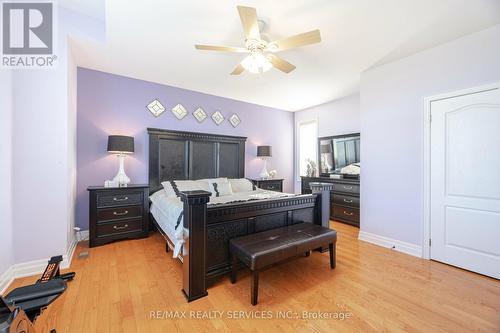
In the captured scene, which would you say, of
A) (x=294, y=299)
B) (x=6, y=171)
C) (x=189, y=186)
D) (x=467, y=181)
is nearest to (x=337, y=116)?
(x=467, y=181)

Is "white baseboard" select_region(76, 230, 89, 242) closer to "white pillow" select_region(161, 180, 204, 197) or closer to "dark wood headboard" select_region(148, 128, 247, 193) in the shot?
"dark wood headboard" select_region(148, 128, 247, 193)

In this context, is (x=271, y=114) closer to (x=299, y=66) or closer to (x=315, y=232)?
(x=299, y=66)

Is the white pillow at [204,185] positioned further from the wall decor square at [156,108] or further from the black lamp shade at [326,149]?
the black lamp shade at [326,149]

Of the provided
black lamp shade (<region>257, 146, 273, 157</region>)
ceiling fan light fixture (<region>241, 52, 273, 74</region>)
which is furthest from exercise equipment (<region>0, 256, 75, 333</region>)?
black lamp shade (<region>257, 146, 273, 157</region>)

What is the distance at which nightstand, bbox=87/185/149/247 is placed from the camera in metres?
2.89

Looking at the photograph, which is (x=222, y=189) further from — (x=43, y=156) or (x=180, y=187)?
(x=43, y=156)

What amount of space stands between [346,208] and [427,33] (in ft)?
9.43

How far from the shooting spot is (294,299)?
5.98ft

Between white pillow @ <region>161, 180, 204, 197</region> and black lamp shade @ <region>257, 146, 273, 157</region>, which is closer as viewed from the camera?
white pillow @ <region>161, 180, 204, 197</region>

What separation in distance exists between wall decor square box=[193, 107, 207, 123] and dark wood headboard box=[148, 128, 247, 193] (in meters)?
0.35

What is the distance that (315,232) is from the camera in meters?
2.24

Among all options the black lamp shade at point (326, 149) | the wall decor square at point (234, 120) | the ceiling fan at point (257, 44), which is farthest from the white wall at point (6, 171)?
the black lamp shade at point (326, 149)

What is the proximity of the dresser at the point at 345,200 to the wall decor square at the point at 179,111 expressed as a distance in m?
3.15

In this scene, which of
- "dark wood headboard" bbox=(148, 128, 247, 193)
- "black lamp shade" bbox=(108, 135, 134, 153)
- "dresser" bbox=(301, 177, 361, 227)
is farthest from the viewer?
"dresser" bbox=(301, 177, 361, 227)
